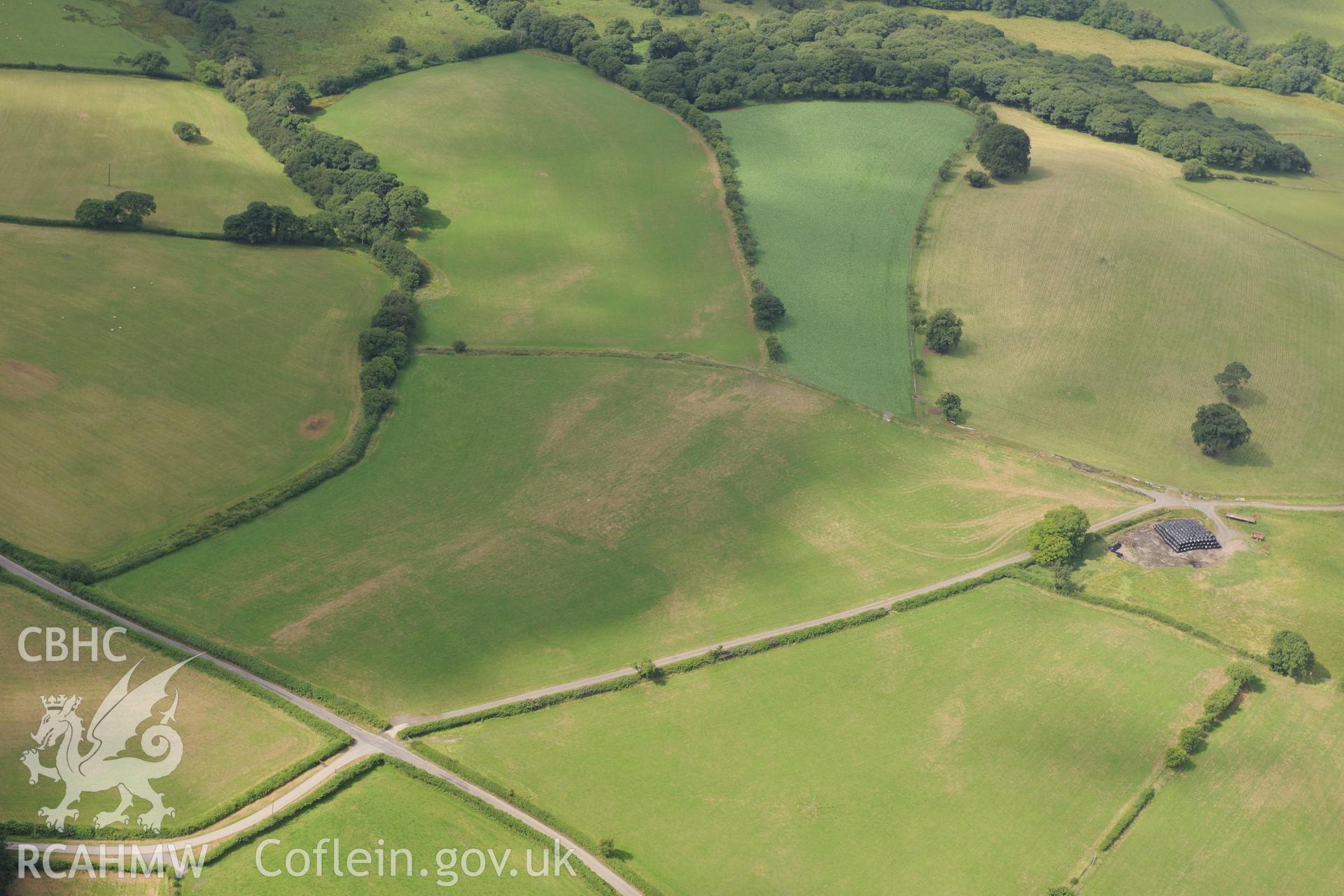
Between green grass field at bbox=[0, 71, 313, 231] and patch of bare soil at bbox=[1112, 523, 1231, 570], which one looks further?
green grass field at bbox=[0, 71, 313, 231]

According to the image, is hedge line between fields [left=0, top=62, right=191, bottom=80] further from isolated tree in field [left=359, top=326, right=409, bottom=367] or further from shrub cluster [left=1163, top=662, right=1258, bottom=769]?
shrub cluster [left=1163, top=662, right=1258, bottom=769]

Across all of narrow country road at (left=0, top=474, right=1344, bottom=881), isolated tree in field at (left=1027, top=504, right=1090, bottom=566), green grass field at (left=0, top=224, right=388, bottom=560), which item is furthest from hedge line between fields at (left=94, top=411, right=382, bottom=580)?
isolated tree in field at (left=1027, top=504, right=1090, bottom=566)

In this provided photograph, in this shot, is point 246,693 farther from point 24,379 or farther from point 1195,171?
point 1195,171

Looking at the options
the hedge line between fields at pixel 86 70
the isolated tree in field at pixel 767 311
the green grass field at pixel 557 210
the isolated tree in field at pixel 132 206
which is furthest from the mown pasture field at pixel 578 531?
the hedge line between fields at pixel 86 70

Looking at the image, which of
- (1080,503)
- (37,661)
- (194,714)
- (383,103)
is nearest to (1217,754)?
(1080,503)

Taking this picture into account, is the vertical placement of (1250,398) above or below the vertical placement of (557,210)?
below

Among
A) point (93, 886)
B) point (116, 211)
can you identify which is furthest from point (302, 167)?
point (93, 886)

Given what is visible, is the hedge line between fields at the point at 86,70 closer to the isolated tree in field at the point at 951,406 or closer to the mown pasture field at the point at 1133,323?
the mown pasture field at the point at 1133,323
